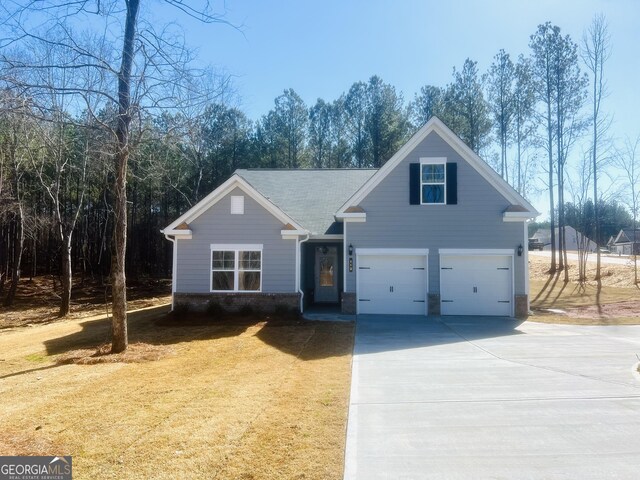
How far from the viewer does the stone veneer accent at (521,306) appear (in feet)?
48.2

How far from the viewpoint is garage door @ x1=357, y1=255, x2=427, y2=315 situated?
15.0 metres

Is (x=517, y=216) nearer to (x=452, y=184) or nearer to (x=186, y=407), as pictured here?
(x=452, y=184)

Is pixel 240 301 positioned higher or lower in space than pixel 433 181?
lower

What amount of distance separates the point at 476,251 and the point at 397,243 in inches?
100

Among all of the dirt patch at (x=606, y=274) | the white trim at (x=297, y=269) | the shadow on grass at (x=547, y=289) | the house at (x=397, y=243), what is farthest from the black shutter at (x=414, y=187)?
the dirt patch at (x=606, y=274)

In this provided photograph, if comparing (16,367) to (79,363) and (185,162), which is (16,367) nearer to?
(79,363)

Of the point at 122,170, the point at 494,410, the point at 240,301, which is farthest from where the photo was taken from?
the point at 240,301

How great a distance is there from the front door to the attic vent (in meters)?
3.83

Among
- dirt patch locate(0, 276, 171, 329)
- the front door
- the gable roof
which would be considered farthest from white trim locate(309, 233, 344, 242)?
dirt patch locate(0, 276, 171, 329)

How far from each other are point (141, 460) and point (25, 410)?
8.60ft

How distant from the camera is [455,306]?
1492 centimetres

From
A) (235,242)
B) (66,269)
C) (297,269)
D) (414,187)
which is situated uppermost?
(414,187)

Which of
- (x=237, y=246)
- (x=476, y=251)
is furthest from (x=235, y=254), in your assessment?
(x=476, y=251)

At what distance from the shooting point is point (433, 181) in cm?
1491
